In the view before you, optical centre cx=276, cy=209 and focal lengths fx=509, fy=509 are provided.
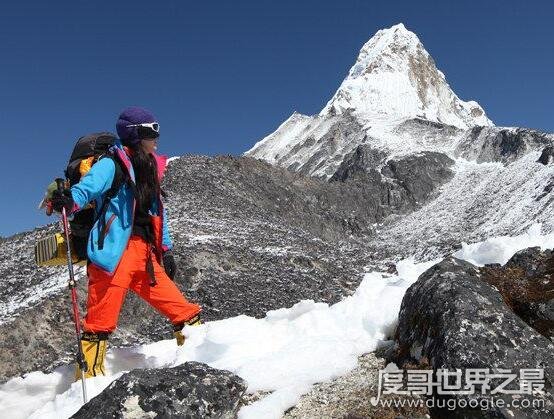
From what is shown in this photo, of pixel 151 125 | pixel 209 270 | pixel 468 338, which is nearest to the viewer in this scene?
pixel 468 338

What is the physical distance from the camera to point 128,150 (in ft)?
19.7

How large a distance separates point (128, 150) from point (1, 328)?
9667 millimetres

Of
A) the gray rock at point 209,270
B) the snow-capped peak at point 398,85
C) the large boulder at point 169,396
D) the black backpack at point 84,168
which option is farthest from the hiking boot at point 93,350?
the snow-capped peak at point 398,85

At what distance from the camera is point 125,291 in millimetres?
5859

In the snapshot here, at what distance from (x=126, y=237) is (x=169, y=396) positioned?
7.26ft

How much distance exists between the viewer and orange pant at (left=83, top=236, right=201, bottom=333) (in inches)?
221

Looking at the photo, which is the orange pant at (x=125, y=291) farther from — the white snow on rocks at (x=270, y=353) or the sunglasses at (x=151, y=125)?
the sunglasses at (x=151, y=125)

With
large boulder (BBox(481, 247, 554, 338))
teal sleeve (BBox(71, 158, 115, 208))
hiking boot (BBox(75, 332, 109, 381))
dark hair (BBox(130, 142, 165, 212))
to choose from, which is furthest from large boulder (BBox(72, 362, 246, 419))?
large boulder (BBox(481, 247, 554, 338))

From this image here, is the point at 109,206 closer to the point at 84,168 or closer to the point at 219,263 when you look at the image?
the point at 84,168

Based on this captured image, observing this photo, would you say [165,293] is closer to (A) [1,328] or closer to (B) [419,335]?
(B) [419,335]

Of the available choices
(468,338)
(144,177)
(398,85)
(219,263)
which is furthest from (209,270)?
(398,85)

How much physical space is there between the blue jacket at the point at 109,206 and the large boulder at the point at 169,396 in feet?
5.67

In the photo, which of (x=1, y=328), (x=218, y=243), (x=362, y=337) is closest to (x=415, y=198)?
(x=218, y=243)

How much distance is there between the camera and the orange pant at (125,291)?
561cm
